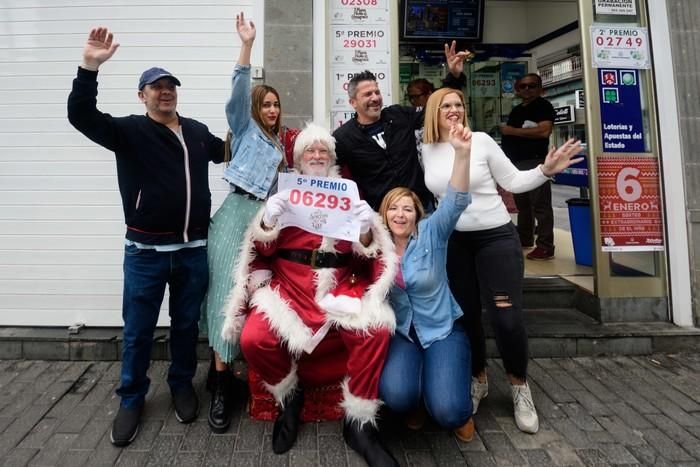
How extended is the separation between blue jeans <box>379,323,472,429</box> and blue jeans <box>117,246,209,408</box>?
4.37 feet

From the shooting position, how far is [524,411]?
2770 mm

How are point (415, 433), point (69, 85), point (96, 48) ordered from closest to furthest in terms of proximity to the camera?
point (96, 48), point (415, 433), point (69, 85)

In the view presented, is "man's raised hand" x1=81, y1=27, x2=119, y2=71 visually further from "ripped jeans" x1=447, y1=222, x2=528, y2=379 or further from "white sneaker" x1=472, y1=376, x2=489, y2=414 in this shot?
"white sneaker" x1=472, y1=376, x2=489, y2=414

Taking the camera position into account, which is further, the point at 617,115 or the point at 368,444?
the point at 617,115

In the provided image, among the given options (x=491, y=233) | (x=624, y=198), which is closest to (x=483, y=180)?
(x=491, y=233)

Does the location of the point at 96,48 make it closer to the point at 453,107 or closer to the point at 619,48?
the point at 453,107

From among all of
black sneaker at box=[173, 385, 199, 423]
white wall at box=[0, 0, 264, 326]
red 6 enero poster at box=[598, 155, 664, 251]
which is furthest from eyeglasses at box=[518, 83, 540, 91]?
black sneaker at box=[173, 385, 199, 423]

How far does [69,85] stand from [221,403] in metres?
3.12

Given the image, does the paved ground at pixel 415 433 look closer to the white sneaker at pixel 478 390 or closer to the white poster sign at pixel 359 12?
the white sneaker at pixel 478 390

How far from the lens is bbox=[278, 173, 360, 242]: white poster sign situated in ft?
8.52

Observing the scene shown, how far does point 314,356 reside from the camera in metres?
2.78

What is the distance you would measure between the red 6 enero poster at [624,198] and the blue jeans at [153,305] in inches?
Answer: 139

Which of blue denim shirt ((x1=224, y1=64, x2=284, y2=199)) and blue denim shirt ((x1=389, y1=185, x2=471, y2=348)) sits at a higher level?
blue denim shirt ((x1=224, y1=64, x2=284, y2=199))

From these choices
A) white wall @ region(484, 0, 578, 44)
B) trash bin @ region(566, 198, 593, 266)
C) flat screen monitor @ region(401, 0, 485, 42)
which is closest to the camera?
trash bin @ region(566, 198, 593, 266)
